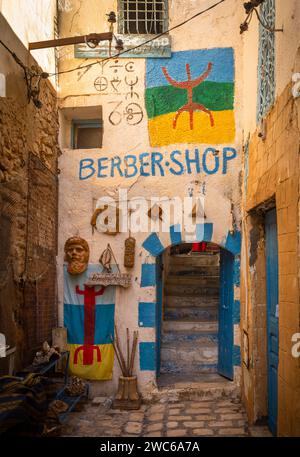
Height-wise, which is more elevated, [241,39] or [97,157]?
[241,39]

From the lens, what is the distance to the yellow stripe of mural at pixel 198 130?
21.5ft

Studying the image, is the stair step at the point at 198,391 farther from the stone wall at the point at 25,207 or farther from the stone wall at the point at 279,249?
the stone wall at the point at 25,207

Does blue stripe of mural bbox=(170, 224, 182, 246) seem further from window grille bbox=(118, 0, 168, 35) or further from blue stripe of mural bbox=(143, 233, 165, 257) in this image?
window grille bbox=(118, 0, 168, 35)

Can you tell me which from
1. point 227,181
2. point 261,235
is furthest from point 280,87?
point 227,181

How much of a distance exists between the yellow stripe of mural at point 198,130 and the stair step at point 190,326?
4014 mm

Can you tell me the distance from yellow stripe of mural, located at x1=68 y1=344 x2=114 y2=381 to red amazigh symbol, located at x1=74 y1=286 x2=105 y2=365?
20mm

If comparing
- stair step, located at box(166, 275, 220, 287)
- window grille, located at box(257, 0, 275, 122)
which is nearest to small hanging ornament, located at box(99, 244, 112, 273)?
window grille, located at box(257, 0, 275, 122)

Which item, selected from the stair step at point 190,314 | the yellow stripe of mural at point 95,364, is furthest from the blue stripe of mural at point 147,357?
the stair step at point 190,314

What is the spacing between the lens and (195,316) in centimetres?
955

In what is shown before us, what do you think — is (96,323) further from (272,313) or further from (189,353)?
(272,313)

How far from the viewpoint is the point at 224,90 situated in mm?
6570
